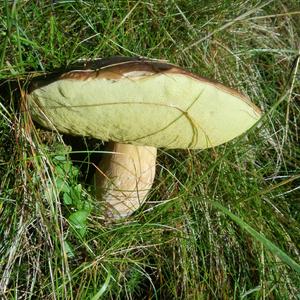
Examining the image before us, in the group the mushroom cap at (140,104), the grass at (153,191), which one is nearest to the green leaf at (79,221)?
the grass at (153,191)

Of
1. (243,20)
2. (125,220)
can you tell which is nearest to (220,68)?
(243,20)

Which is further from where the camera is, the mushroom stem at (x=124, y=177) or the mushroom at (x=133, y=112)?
the mushroom stem at (x=124, y=177)

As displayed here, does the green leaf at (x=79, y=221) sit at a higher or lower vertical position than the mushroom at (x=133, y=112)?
lower

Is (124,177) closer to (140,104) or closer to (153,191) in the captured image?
(153,191)

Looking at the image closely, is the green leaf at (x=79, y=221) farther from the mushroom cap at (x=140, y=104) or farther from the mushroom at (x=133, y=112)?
the mushroom cap at (x=140, y=104)

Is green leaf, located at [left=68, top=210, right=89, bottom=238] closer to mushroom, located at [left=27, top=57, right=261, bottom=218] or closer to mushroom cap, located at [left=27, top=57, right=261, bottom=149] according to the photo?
mushroom, located at [left=27, top=57, right=261, bottom=218]

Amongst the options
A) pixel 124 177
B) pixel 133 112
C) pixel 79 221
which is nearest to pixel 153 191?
pixel 124 177

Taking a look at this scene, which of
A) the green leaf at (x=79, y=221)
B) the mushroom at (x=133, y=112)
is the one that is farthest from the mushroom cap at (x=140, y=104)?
the green leaf at (x=79, y=221)

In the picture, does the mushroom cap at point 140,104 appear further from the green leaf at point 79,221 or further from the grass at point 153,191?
the green leaf at point 79,221
